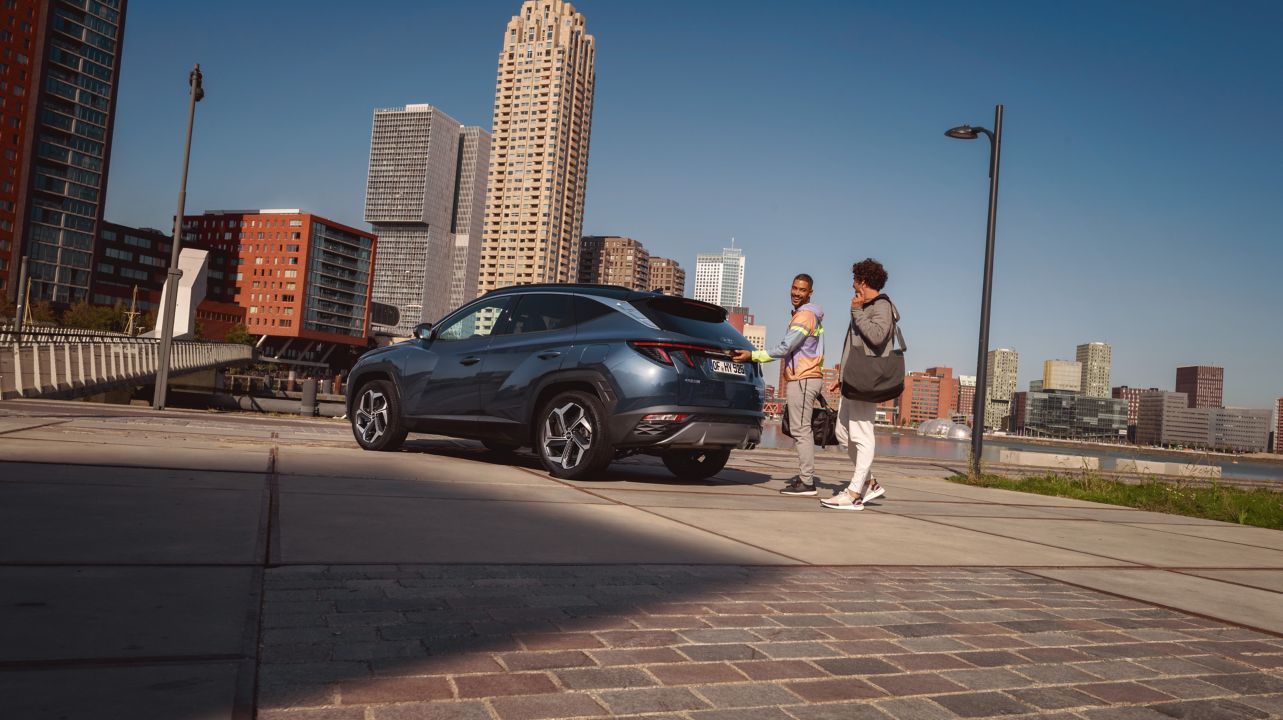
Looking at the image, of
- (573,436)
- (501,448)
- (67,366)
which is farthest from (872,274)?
(67,366)

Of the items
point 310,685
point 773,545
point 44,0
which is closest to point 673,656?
point 310,685

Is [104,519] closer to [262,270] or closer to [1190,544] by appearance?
[1190,544]

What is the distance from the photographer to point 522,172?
19512 cm

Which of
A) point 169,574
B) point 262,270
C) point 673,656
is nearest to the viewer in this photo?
point 673,656

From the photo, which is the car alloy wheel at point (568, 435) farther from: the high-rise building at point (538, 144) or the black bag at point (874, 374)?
the high-rise building at point (538, 144)

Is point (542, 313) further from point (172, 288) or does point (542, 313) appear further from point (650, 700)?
point (172, 288)

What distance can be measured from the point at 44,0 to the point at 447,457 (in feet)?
448

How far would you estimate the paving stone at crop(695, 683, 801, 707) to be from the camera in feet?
6.89

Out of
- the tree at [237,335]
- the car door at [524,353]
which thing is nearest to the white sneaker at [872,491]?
the car door at [524,353]

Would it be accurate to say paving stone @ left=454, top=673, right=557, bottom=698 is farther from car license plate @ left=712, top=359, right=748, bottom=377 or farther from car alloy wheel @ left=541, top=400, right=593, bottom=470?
car license plate @ left=712, top=359, right=748, bottom=377

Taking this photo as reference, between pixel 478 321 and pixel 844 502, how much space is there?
3.76 m

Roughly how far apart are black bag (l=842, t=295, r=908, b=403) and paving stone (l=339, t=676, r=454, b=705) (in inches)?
201

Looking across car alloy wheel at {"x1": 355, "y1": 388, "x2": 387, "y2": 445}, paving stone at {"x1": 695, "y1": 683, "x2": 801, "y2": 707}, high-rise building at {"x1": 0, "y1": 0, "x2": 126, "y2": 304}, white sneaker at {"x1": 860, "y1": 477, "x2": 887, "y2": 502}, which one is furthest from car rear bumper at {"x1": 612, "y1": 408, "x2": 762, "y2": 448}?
high-rise building at {"x1": 0, "y1": 0, "x2": 126, "y2": 304}

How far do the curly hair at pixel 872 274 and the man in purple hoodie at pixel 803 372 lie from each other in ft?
2.31
